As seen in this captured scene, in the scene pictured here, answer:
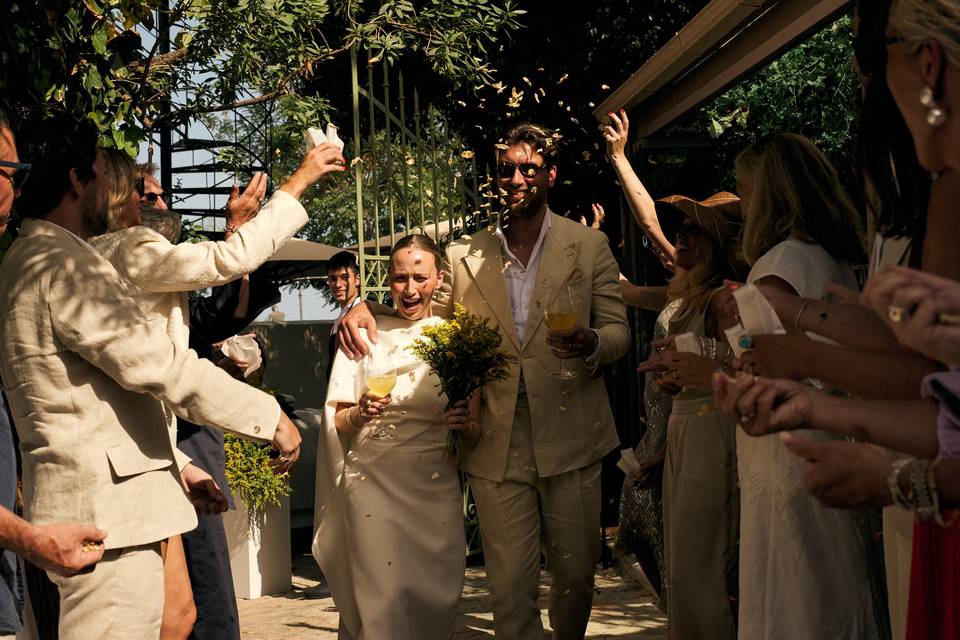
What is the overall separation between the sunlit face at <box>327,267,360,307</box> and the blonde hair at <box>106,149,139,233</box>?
16.2 ft

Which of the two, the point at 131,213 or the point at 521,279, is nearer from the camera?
the point at 131,213

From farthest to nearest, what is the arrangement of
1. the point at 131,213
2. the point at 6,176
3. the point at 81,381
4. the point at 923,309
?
the point at 131,213, the point at 81,381, the point at 6,176, the point at 923,309

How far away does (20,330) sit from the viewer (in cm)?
332

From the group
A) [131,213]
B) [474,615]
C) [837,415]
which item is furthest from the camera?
[474,615]

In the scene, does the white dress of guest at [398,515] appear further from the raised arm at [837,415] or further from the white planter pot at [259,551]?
the raised arm at [837,415]

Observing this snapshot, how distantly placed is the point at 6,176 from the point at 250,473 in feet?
17.4

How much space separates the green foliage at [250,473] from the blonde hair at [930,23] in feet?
21.8

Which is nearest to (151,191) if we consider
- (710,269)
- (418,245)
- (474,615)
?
(418,245)

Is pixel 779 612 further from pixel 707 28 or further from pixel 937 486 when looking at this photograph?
pixel 707 28

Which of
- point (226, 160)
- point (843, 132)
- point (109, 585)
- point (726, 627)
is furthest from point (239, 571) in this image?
point (843, 132)

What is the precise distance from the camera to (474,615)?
7281mm

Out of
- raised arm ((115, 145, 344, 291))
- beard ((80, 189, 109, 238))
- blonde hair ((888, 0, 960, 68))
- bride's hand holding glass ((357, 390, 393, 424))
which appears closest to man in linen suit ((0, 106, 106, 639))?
beard ((80, 189, 109, 238))

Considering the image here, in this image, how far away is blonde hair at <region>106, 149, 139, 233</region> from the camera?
381 cm

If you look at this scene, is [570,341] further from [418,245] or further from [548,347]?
[418,245]
